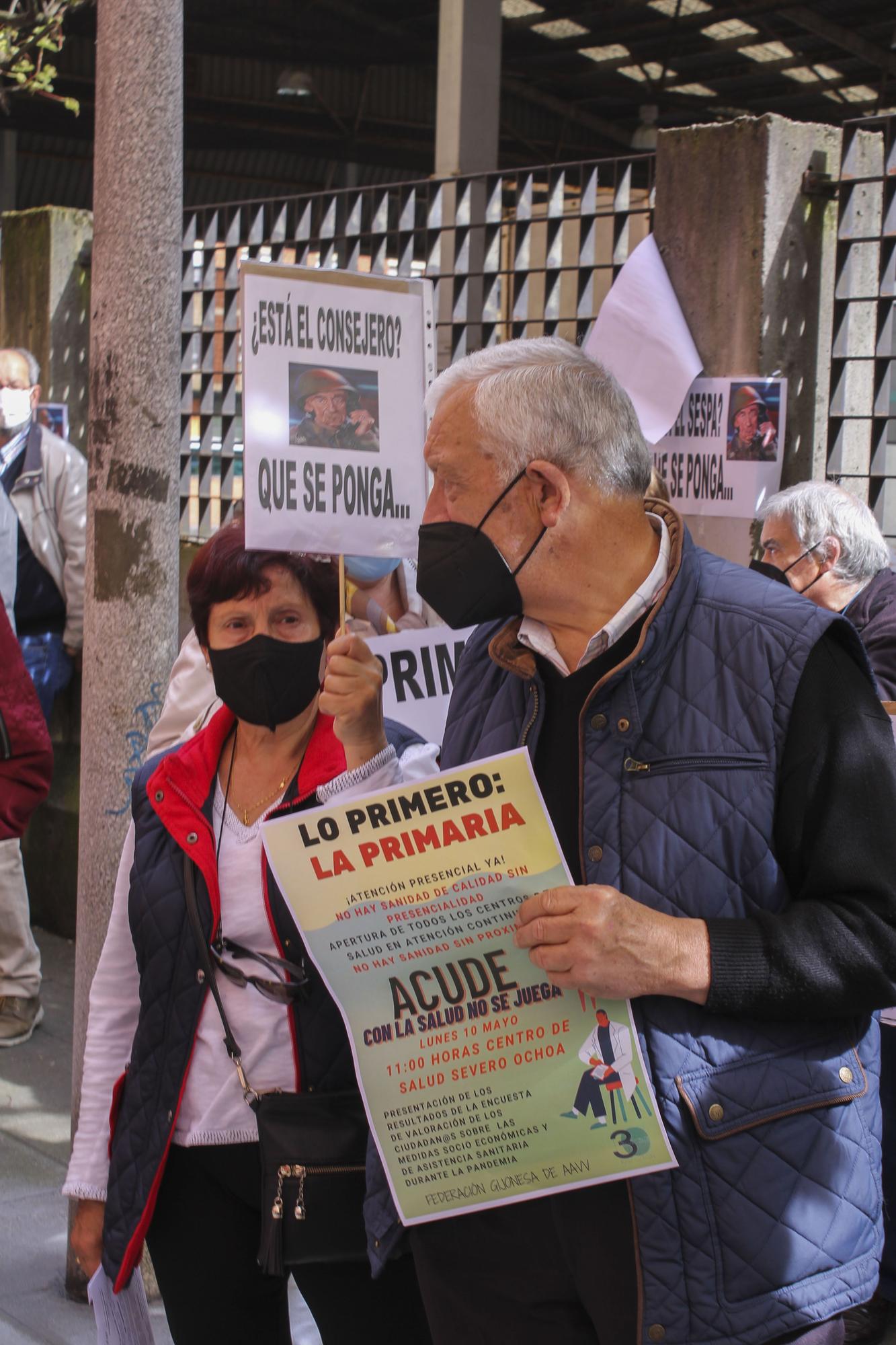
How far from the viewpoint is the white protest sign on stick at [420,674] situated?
3432 mm

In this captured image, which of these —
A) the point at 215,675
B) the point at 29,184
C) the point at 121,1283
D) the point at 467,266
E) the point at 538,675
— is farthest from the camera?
the point at 29,184

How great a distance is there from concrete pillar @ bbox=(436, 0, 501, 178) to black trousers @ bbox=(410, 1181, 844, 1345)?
30.1 feet

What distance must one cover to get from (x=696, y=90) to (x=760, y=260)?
15.2m

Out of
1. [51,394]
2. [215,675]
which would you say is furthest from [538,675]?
[51,394]

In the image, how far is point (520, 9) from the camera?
49.8 feet

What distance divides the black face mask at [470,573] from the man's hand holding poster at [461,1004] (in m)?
0.26

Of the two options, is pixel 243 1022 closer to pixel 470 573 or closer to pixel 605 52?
pixel 470 573

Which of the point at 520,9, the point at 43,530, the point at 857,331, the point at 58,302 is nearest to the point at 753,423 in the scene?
the point at 857,331

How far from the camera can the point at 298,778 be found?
2510 mm

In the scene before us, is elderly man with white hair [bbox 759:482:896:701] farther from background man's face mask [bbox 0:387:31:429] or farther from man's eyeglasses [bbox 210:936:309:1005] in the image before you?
background man's face mask [bbox 0:387:31:429]

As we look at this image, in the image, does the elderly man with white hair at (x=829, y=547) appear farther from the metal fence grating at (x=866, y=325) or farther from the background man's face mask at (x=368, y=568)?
the background man's face mask at (x=368, y=568)

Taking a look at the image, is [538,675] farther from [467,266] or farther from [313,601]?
[467,266]

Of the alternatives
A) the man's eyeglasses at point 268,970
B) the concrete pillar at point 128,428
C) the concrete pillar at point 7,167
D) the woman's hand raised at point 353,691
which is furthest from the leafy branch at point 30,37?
the concrete pillar at point 7,167

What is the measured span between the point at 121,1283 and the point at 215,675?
1012mm
